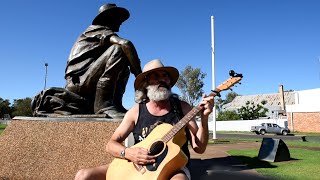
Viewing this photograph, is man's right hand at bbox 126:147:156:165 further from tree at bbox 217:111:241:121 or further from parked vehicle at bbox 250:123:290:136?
tree at bbox 217:111:241:121

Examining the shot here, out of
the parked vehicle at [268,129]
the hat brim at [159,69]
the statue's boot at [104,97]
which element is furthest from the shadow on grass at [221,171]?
the parked vehicle at [268,129]

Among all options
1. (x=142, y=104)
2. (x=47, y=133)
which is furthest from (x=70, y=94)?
(x=142, y=104)

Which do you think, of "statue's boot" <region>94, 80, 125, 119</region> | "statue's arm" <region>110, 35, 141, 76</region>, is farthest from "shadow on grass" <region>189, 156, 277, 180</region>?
"statue's arm" <region>110, 35, 141, 76</region>

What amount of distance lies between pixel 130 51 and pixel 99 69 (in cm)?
56

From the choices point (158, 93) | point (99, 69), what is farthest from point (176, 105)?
point (99, 69)

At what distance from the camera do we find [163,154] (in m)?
2.19

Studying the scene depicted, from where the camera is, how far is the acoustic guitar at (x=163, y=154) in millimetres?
2145

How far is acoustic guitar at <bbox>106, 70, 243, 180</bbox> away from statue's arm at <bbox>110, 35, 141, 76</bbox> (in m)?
2.47

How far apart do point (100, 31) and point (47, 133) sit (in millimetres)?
1788

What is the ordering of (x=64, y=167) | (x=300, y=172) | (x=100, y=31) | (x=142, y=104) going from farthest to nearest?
1. (x=300, y=172)
2. (x=100, y=31)
3. (x=64, y=167)
4. (x=142, y=104)

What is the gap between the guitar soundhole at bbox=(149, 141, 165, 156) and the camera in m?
2.27

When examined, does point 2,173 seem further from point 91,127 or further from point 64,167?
point 91,127

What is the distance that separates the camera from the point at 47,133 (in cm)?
442

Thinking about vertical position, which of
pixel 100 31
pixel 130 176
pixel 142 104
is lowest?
pixel 130 176
